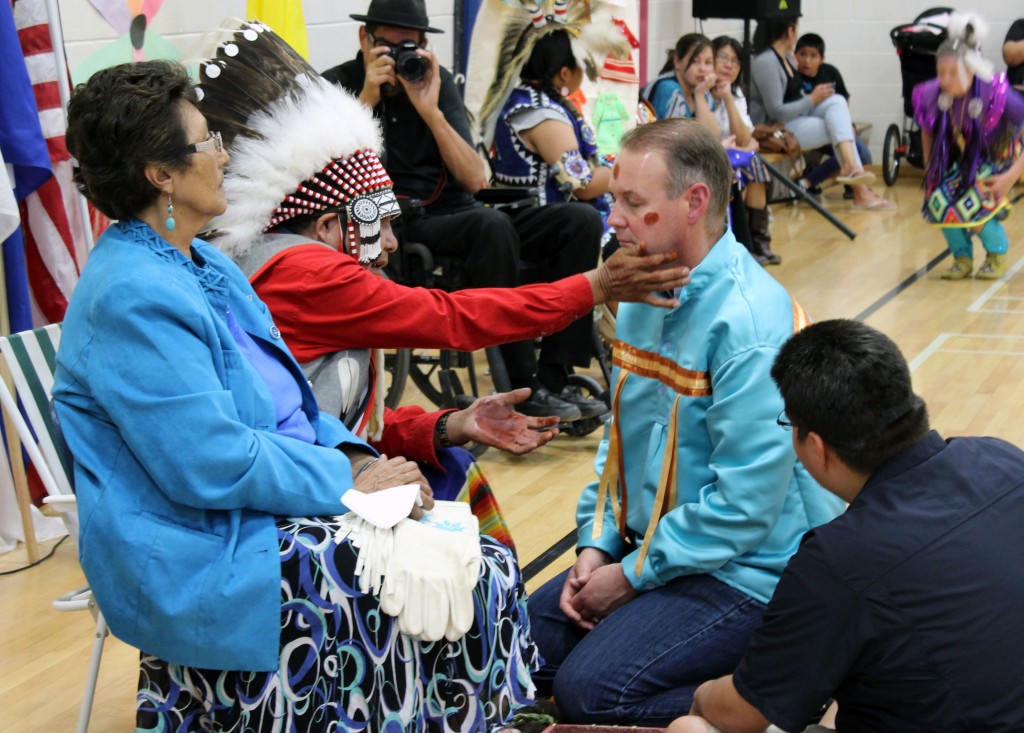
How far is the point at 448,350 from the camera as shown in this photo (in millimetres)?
4145

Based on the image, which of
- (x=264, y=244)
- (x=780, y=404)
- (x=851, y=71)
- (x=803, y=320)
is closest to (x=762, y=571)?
(x=780, y=404)

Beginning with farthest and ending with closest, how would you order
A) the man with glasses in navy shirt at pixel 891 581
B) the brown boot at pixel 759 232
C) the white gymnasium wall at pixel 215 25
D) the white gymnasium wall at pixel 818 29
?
the brown boot at pixel 759 232, the white gymnasium wall at pixel 818 29, the white gymnasium wall at pixel 215 25, the man with glasses in navy shirt at pixel 891 581

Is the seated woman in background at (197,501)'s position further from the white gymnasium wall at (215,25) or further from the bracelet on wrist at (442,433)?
the white gymnasium wall at (215,25)

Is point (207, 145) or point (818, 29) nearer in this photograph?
point (207, 145)

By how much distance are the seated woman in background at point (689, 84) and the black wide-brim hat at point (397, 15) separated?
2.47 meters

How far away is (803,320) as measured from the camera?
235cm

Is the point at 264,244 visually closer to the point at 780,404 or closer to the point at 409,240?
the point at 780,404

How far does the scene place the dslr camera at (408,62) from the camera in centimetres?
425

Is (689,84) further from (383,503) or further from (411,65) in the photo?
(383,503)

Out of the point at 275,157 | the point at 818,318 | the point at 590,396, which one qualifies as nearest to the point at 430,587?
the point at 275,157

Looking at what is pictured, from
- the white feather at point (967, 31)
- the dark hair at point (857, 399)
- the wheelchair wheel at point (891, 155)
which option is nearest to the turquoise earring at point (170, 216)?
the dark hair at point (857, 399)

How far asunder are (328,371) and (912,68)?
26.6ft

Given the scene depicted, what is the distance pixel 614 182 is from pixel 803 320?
437 mm

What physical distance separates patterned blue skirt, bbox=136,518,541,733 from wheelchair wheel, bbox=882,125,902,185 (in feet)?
27.6
